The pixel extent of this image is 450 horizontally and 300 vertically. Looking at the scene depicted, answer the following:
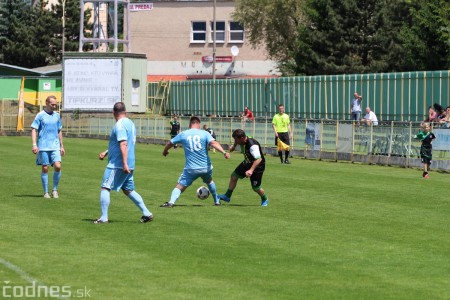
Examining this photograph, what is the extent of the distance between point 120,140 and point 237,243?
266cm

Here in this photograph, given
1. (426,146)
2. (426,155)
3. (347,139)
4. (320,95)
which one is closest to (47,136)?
(426,155)

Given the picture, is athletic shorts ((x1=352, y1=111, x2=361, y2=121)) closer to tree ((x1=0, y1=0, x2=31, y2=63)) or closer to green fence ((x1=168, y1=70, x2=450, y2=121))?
green fence ((x1=168, y1=70, x2=450, y2=121))

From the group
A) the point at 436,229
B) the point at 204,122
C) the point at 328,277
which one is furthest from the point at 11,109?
the point at 328,277

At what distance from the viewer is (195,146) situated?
2005cm

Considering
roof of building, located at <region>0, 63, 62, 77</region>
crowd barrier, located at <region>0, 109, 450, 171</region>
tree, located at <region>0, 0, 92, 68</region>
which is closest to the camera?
crowd barrier, located at <region>0, 109, 450, 171</region>

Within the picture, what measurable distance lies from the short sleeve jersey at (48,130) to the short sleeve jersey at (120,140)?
15.9ft

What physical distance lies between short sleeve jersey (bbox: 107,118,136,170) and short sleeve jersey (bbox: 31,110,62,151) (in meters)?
4.85

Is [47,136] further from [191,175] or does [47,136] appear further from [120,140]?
[120,140]

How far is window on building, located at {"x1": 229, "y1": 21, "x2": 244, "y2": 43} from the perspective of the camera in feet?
337

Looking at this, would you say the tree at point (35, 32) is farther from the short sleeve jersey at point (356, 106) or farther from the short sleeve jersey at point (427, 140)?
the short sleeve jersey at point (427, 140)

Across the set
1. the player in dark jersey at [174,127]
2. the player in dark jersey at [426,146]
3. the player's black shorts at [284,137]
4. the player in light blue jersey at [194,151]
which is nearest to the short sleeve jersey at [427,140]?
the player in dark jersey at [426,146]

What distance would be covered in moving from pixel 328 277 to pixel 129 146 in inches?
215

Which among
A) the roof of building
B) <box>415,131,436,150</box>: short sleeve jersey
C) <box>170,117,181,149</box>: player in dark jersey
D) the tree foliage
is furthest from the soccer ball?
the roof of building

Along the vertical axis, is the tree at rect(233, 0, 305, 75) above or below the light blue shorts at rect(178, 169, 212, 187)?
above
